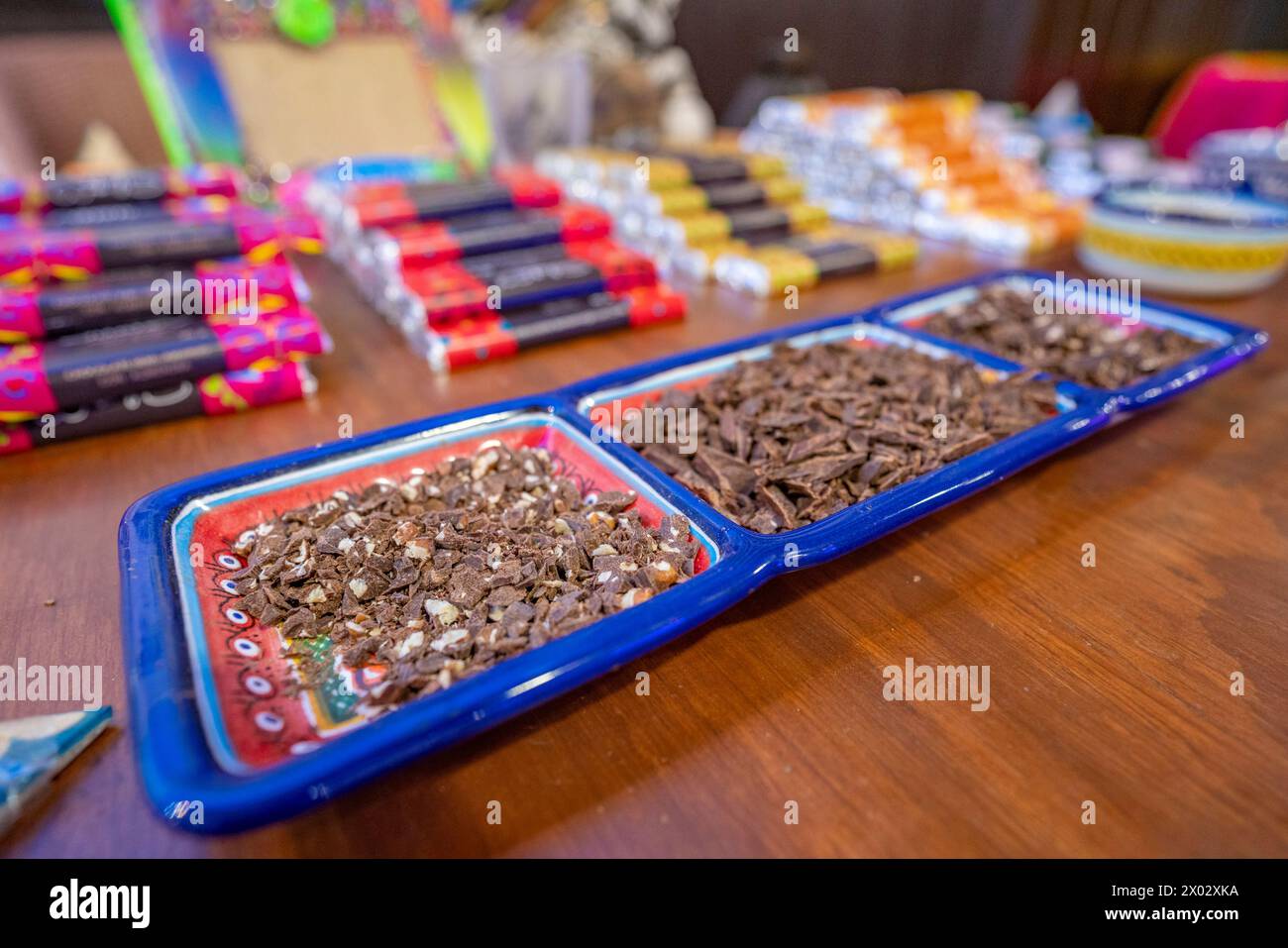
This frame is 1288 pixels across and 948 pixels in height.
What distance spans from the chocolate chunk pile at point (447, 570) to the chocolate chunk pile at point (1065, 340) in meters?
0.69

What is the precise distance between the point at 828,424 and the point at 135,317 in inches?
38.5

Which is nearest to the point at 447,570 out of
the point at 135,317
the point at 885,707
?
the point at 885,707

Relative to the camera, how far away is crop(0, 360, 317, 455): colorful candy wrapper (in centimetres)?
98

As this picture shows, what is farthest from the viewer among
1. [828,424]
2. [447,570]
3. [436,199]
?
[436,199]

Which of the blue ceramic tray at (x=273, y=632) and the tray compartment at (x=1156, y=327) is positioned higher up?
the tray compartment at (x=1156, y=327)

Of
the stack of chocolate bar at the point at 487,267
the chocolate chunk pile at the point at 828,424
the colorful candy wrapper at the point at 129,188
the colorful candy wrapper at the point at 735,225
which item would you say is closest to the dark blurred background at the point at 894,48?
the colorful candy wrapper at the point at 129,188

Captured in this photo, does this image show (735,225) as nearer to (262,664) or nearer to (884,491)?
(884,491)

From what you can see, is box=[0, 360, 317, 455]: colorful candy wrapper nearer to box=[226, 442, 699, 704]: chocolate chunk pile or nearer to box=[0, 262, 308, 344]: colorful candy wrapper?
box=[0, 262, 308, 344]: colorful candy wrapper

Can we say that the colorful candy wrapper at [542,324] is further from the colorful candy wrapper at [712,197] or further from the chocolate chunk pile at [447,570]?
the chocolate chunk pile at [447,570]

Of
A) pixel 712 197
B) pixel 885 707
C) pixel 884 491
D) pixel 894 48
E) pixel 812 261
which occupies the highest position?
pixel 894 48

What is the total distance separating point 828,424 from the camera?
90 cm

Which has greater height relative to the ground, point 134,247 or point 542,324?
point 134,247

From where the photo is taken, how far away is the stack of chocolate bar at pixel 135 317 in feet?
3.22

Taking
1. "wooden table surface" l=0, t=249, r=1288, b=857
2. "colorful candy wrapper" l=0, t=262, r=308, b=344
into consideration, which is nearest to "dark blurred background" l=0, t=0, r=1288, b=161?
"colorful candy wrapper" l=0, t=262, r=308, b=344
